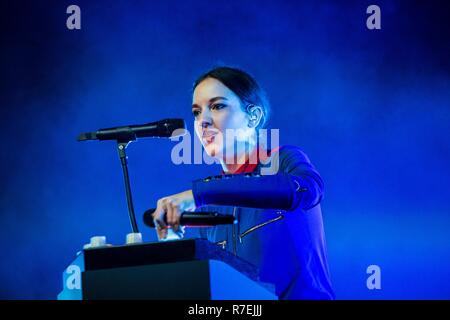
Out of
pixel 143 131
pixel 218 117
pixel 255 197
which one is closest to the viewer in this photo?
pixel 255 197

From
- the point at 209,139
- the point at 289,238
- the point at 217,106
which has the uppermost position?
the point at 217,106

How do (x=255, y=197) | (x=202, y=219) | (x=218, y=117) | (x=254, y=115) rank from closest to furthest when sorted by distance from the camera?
1. (x=202, y=219)
2. (x=255, y=197)
3. (x=218, y=117)
4. (x=254, y=115)

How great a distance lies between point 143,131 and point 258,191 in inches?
23.5

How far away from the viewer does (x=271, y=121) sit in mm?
3252

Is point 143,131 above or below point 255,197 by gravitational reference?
above

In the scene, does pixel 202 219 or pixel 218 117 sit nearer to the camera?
pixel 202 219

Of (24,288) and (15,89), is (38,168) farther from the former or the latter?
(24,288)

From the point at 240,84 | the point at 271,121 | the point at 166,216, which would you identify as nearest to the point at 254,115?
the point at 240,84

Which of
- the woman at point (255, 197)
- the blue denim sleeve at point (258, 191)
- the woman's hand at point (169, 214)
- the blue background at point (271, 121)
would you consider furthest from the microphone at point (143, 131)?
the blue background at point (271, 121)

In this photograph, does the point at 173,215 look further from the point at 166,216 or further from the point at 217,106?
the point at 217,106

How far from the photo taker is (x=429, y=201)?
3.31m

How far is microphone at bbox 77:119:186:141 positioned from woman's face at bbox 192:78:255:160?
34 centimetres

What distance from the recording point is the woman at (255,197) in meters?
1.59

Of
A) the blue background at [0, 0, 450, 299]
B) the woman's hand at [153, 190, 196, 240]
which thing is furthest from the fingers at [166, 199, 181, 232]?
the blue background at [0, 0, 450, 299]
